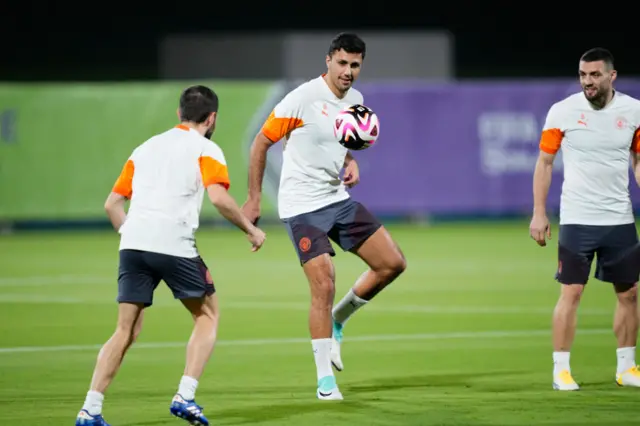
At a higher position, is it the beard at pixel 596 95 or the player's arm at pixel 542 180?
the beard at pixel 596 95

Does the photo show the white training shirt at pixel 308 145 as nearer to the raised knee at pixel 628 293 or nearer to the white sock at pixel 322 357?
the white sock at pixel 322 357

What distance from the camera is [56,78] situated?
116 feet

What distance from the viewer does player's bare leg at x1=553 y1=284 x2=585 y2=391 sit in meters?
9.43

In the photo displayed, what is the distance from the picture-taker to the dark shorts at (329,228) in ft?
31.2

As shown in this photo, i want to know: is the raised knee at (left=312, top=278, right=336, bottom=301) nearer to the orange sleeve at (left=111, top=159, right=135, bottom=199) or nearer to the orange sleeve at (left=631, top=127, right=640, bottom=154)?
the orange sleeve at (left=111, top=159, right=135, bottom=199)

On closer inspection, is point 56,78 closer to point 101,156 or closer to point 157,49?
point 157,49

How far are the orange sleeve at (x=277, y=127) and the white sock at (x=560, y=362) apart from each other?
2.55m

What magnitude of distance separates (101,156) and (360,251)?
16.2m

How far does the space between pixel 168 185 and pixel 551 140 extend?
10.3 feet

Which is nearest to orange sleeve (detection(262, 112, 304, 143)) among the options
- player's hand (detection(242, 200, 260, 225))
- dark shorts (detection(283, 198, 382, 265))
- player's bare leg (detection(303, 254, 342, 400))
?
player's hand (detection(242, 200, 260, 225))

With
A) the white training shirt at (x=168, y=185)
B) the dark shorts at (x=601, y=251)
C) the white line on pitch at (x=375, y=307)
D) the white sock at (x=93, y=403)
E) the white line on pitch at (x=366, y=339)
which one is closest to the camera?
the white sock at (x=93, y=403)

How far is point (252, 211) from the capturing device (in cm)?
927

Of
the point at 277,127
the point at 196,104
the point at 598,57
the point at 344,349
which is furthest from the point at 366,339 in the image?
the point at 196,104

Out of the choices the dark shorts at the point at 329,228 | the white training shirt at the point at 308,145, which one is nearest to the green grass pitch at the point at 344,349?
the dark shorts at the point at 329,228
